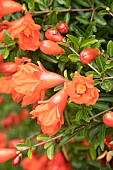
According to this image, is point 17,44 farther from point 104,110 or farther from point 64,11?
point 104,110

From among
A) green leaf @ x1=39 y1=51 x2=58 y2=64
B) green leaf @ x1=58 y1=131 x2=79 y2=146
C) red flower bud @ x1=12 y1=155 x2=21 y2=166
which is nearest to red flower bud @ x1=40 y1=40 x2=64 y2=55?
green leaf @ x1=39 y1=51 x2=58 y2=64

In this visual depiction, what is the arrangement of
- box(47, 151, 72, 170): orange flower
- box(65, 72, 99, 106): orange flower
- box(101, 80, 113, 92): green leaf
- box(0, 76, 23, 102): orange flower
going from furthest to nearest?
box(47, 151, 72, 170): orange flower < box(0, 76, 23, 102): orange flower < box(101, 80, 113, 92): green leaf < box(65, 72, 99, 106): orange flower

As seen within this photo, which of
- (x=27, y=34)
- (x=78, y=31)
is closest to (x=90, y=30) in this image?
(x=78, y=31)

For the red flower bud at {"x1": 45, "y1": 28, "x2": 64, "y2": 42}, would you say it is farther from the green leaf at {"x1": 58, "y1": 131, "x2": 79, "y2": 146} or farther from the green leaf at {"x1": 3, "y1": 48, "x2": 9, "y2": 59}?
the green leaf at {"x1": 58, "y1": 131, "x2": 79, "y2": 146}

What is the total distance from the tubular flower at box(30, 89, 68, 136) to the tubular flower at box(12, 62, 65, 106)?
2.0 inches

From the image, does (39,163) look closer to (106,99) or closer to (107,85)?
(106,99)

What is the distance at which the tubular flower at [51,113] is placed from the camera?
Answer: 156 centimetres

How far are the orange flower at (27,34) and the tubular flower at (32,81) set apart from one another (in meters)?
0.15

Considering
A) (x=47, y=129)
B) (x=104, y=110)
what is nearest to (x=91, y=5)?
(x=104, y=110)

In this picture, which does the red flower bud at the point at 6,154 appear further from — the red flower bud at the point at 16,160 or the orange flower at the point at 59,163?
the orange flower at the point at 59,163

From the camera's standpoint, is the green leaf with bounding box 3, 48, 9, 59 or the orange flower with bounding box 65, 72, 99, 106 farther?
the green leaf with bounding box 3, 48, 9, 59

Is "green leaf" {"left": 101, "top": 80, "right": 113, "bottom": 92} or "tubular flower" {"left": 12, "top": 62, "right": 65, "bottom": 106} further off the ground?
"tubular flower" {"left": 12, "top": 62, "right": 65, "bottom": 106}

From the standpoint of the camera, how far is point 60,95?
1608mm

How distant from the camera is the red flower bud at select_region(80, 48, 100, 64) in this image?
5.18ft
